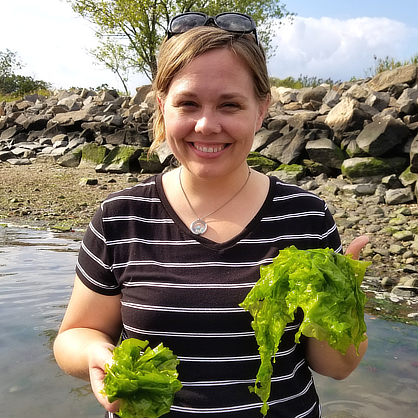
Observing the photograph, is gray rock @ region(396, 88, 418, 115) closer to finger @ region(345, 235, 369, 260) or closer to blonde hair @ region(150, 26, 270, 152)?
blonde hair @ region(150, 26, 270, 152)

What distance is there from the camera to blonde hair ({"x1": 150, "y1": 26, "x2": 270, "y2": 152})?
88.3 inches

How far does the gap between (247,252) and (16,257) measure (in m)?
6.32

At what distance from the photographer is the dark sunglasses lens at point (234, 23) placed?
2.36 m

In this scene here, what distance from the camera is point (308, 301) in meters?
1.90

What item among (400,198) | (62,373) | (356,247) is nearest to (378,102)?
(400,198)

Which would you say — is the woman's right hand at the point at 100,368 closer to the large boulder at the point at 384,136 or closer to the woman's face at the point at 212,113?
the woman's face at the point at 212,113

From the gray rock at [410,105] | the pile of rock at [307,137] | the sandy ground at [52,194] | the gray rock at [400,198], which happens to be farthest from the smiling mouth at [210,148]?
the gray rock at [410,105]

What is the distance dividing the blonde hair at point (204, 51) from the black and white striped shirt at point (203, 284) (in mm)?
576

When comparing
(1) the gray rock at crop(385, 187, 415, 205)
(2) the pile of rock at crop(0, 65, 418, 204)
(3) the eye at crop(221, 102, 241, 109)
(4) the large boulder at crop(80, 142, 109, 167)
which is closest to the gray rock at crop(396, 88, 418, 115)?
(2) the pile of rock at crop(0, 65, 418, 204)

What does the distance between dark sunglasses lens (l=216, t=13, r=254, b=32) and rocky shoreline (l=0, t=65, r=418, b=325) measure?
14.2 ft

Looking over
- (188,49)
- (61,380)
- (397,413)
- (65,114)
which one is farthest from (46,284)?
(65,114)

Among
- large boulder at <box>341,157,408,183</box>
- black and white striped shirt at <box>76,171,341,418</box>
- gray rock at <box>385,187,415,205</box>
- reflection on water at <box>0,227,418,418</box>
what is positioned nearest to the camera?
black and white striped shirt at <box>76,171,341,418</box>

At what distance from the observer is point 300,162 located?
513 inches

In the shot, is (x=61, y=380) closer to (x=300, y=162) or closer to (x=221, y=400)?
(x=221, y=400)
